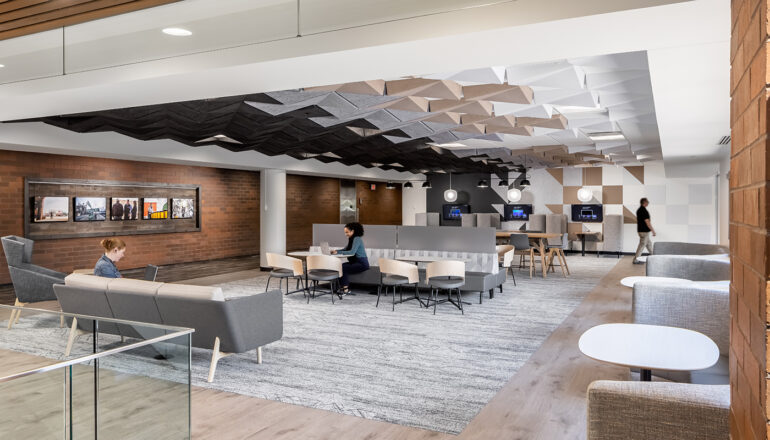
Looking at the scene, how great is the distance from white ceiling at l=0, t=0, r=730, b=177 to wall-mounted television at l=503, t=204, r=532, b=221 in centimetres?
1203

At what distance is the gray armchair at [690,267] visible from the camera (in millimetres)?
5973

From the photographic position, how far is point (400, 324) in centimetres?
687

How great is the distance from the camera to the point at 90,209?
35.9 feet

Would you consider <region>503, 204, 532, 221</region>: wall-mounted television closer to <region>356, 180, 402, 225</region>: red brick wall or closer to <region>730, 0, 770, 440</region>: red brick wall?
<region>356, 180, 402, 225</region>: red brick wall

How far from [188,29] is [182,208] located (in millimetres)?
9649

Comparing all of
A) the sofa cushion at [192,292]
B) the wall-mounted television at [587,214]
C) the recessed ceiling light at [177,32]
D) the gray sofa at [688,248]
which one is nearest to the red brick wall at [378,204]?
the wall-mounted television at [587,214]

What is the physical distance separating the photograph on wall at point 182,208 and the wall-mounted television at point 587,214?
11852 mm

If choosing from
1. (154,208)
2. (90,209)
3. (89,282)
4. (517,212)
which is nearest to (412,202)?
(517,212)

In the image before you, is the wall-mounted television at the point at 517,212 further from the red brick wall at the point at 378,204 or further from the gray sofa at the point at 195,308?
the gray sofa at the point at 195,308

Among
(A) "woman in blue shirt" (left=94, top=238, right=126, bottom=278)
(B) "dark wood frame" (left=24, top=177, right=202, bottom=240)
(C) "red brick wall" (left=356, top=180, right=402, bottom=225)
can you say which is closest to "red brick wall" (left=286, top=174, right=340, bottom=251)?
(C) "red brick wall" (left=356, top=180, right=402, bottom=225)

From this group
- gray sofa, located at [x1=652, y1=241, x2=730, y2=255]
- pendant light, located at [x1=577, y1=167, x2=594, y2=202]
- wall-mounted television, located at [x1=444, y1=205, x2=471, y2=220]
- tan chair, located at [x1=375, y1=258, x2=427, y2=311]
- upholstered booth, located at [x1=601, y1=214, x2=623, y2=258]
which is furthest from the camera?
wall-mounted television, located at [x1=444, y1=205, x2=471, y2=220]

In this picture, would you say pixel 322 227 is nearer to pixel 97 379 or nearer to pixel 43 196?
pixel 43 196

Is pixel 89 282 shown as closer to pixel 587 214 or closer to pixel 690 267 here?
pixel 690 267

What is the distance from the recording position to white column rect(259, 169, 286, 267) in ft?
41.6
